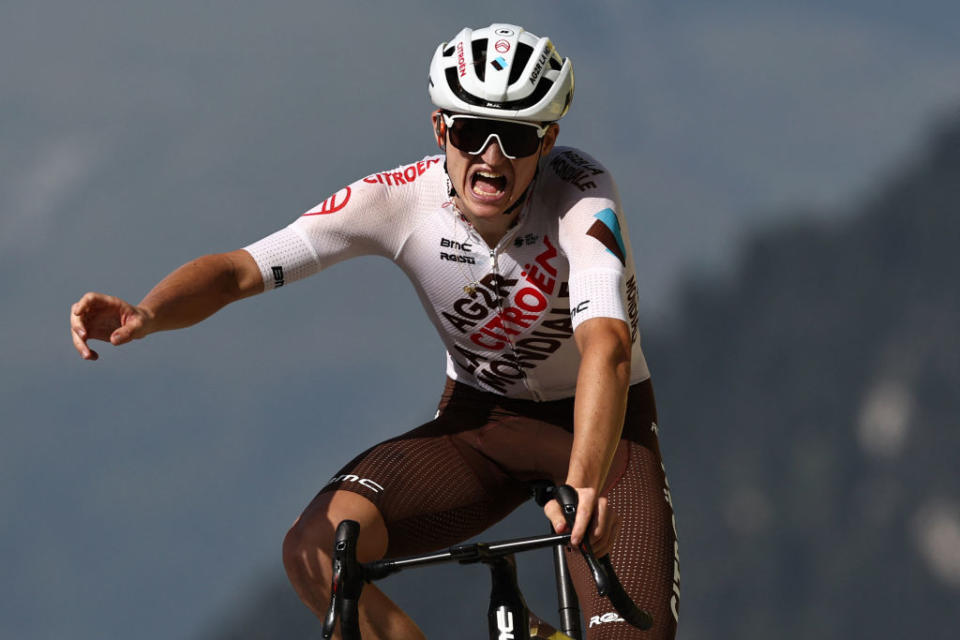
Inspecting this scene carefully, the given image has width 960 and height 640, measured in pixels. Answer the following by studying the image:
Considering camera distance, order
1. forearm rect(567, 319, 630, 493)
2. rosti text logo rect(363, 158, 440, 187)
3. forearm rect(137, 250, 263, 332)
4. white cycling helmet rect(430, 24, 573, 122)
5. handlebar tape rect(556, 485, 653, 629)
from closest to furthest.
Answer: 1. handlebar tape rect(556, 485, 653, 629)
2. forearm rect(567, 319, 630, 493)
3. forearm rect(137, 250, 263, 332)
4. white cycling helmet rect(430, 24, 573, 122)
5. rosti text logo rect(363, 158, 440, 187)

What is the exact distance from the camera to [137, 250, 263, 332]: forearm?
10.2ft

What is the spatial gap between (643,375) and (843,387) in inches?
136

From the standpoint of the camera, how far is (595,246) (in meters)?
3.25

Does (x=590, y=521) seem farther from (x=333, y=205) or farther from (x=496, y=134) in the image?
(x=333, y=205)

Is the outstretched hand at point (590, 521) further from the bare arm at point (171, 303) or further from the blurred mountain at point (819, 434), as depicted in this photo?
the blurred mountain at point (819, 434)

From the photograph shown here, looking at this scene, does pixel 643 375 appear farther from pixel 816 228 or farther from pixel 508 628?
pixel 816 228

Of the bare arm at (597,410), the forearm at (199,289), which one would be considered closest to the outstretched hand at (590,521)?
the bare arm at (597,410)

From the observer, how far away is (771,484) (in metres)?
6.82

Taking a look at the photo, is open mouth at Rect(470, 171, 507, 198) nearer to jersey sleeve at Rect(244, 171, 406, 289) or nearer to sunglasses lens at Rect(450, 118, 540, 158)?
sunglasses lens at Rect(450, 118, 540, 158)

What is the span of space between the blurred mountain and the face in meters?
3.62

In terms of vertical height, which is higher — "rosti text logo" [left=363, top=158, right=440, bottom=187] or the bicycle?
"rosti text logo" [left=363, top=158, right=440, bottom=187]

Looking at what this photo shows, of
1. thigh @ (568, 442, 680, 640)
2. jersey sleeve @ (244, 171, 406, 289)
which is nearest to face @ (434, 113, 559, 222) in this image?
jersey sleeve @ (244, 171, 406, 289)

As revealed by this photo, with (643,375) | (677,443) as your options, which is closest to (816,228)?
(677,443)

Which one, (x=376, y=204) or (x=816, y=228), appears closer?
(x=376, y=204)
